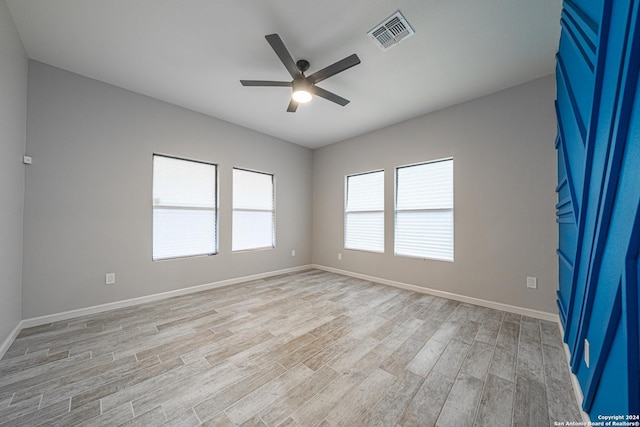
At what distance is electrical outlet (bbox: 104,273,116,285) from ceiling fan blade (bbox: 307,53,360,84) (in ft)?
11.2

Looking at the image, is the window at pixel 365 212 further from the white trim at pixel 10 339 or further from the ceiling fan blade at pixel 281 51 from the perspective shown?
the white trim at pixel 10 339

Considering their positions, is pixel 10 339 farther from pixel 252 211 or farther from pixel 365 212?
pixel 365 212

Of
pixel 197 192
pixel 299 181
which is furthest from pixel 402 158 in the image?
pixel 197 192

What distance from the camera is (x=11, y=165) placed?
83.6 inches

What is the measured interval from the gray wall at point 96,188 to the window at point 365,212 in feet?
8.20

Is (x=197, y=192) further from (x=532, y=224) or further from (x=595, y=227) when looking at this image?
(x=532, y=224)

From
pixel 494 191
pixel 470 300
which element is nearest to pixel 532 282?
pixel 470 300

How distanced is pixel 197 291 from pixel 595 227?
14.2 feet

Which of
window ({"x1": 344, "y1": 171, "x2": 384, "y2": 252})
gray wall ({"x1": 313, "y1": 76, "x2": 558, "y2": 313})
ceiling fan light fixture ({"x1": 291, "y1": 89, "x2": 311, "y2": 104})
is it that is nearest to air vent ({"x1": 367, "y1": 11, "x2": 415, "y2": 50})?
ceiling fan light fixture ({"x1": 291, "y1": 89, "x2": 311, "y2": 104})

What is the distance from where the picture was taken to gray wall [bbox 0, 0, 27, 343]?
193cm

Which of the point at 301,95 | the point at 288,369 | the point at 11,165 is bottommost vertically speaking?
the point at 288,369

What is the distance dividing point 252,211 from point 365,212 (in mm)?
2240

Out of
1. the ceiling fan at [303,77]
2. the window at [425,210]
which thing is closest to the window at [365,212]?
the window at [425,210]

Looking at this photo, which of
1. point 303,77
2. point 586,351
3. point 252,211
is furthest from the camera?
point 252,211
